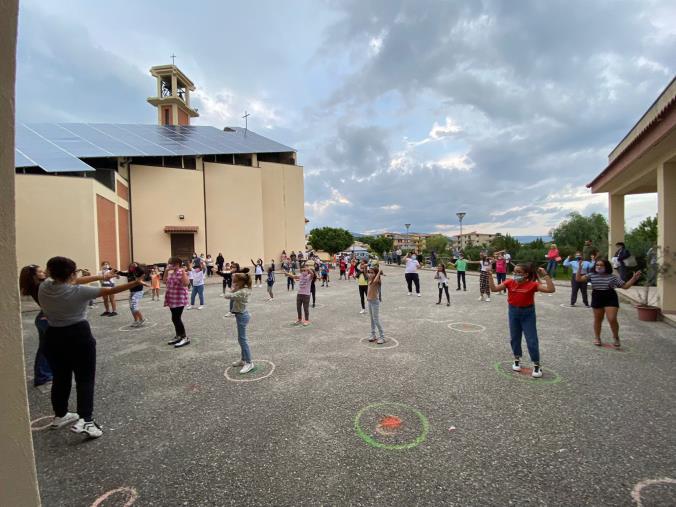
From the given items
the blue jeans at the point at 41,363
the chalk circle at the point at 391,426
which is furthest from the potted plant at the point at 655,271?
the blue jeans at the point at 41,363

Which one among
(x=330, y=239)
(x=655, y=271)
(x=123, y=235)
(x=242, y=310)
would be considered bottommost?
(x=242, y=310)

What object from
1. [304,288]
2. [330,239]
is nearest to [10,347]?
Answer: [304,288]

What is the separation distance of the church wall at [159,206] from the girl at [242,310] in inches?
833

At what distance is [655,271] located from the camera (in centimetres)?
850

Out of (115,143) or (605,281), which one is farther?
(115,143)

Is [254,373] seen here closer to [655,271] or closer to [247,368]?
[247,368]

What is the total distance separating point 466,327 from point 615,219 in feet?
36.2

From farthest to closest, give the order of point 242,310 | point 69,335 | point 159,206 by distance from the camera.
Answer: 1. point 159,206
2. point 242,310
3. point 69,335

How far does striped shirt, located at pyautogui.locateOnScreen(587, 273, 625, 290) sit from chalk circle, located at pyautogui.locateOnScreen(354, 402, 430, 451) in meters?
4.77

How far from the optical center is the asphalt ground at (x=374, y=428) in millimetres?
2676

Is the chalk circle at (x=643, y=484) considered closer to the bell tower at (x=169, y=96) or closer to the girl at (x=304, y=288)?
the girl at (x=304, y=288)

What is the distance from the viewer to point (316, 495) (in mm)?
2617

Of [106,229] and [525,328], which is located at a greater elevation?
[106,229]

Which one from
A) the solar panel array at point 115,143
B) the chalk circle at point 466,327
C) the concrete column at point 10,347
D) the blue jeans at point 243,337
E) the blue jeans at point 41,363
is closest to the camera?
the concrete column at point 10,347
